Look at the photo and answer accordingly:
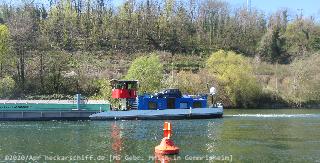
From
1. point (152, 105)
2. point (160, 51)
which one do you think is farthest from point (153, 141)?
point (160, 51)

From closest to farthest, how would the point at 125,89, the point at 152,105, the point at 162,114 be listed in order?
the point at 162,114 < the point at 152,105 < the point at 125,89

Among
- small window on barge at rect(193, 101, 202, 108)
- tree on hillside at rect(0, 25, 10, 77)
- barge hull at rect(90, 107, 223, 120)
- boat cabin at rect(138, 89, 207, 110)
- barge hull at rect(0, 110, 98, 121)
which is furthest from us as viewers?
tree on hillside at rect(0, 25, 10, 77)

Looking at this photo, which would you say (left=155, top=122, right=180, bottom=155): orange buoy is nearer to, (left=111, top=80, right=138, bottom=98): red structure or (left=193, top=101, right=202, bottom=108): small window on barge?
(left=111, top=80, right=138, bottom=98): red structure

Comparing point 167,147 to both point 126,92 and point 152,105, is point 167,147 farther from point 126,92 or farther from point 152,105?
point 126,92

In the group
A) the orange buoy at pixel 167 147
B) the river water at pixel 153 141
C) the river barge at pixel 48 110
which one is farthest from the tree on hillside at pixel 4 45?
the orange buoy at pixel 167 147

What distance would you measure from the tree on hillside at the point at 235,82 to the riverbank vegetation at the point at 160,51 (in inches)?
6.9

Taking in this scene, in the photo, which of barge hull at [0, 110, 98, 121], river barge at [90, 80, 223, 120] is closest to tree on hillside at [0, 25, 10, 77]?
barge hull at [0, 110, 98, 121]

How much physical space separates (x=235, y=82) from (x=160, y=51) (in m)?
36.6

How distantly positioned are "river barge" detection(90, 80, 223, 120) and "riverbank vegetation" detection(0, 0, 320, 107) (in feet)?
44.4

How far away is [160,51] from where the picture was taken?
12325 cm

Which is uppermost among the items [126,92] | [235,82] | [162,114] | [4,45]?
[4,45]

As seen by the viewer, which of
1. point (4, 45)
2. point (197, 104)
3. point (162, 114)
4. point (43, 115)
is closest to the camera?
point (43, 115)

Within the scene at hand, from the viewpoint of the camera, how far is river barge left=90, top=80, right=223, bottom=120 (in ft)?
200

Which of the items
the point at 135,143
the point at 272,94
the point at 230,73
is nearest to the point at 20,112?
the point at 135,143
